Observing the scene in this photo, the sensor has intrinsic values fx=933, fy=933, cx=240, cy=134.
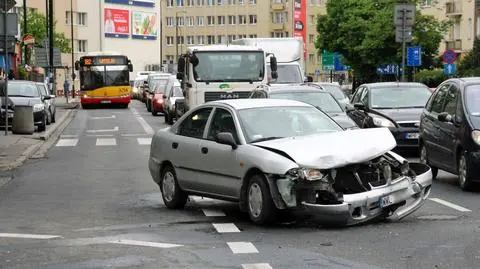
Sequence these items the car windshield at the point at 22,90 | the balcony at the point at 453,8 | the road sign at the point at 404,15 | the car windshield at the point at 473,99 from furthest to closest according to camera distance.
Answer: the balcony at the point at 453,8
the car windshield at the point at 22,90
the road sign at the point at 404,15
the car windshield at the point at 473,99

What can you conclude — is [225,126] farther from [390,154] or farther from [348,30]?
[348,30]

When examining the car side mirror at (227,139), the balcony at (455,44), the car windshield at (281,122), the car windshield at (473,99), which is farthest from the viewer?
the balcony at (455,44)

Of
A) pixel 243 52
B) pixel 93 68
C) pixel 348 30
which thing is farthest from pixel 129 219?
pixel 348 30

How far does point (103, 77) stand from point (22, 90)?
21.6 metres

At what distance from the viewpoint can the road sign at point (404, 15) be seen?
2883cm

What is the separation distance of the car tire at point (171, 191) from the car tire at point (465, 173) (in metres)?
4.06

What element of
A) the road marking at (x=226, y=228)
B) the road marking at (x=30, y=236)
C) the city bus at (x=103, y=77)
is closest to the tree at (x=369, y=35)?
the city bus at (x=103, y=77)

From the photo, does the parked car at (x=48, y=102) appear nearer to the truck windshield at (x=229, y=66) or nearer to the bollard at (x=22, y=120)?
the bollard at (x=22, y=120)

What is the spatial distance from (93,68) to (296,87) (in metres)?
34.9

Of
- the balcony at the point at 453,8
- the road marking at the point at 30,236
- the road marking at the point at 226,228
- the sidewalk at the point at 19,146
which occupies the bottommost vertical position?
the sidewalk at the point at 19,146

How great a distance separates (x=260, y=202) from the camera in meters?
10.2

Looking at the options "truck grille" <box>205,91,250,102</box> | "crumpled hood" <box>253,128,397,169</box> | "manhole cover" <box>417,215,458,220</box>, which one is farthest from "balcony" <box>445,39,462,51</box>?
"crumpled hood" <box>253,128,397,169</box>

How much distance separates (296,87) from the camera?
20.4m

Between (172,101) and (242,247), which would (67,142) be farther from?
(242,247)
